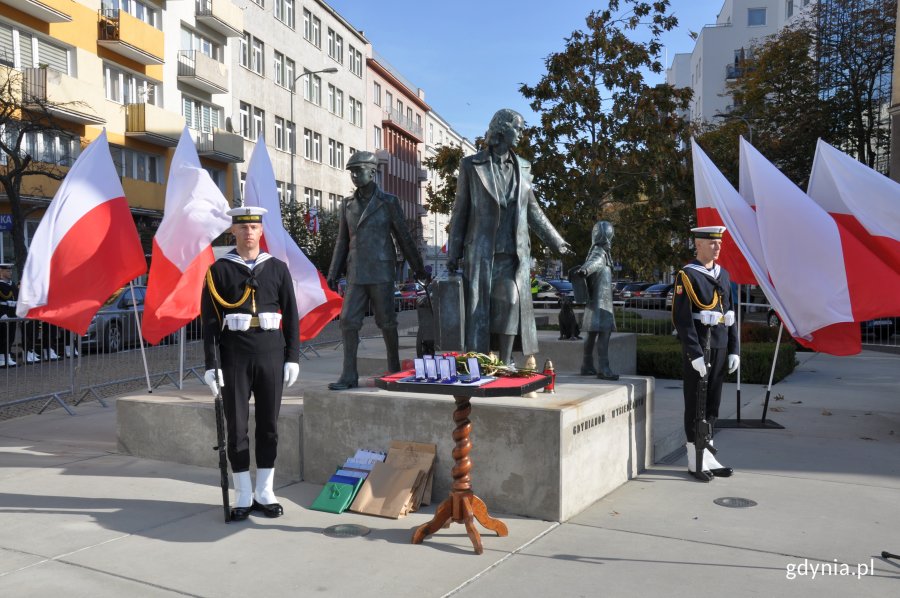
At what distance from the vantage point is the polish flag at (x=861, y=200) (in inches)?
319

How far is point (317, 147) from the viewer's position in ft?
164

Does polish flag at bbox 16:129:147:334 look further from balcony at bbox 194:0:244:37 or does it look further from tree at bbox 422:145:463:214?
balcony at bbox 194:0:244:37

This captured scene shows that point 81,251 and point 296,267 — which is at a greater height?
point 81,251

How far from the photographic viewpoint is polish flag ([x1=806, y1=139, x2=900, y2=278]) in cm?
809

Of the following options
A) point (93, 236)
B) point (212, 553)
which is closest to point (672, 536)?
point (212, 553)

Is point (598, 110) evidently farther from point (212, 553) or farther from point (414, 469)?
point (212, 553)

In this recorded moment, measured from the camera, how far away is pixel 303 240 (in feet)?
119

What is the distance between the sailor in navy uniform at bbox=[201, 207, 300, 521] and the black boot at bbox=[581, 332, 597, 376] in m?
3.86

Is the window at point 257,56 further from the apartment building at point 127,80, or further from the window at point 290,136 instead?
the window at point 290,136

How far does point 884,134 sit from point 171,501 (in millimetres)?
36044

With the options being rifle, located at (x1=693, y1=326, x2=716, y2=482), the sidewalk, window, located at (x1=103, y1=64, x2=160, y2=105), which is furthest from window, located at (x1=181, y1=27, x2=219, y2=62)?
rifle, located at (x1=693, y1=326, x2=716, y2=482)

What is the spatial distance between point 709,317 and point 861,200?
2.76 metres

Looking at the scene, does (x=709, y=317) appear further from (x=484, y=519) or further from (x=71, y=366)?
(x=71, y=366)

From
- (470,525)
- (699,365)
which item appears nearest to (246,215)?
(470,525)
